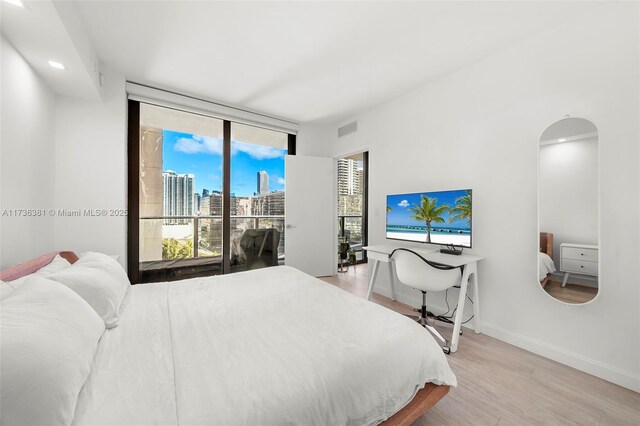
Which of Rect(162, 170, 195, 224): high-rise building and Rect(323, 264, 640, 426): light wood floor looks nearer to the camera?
Rect(323, 264, 640, 426): light wood floor

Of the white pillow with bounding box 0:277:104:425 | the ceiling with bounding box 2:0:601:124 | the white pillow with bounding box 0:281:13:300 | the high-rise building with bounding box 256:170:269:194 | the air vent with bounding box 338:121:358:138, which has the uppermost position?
the ceiling with bounding box 2:0:601:124

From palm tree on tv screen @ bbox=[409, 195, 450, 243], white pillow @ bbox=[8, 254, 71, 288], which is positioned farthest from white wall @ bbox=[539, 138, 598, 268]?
white pillow @ bbox=[8, 254, 71, 288]

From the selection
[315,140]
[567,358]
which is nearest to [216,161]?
[315,140]

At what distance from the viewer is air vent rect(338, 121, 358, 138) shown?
4003 millimetres

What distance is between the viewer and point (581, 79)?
194 centimetres

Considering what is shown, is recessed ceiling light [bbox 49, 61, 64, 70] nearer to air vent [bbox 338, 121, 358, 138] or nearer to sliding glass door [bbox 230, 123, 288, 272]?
sliding glass door [bbox 230, 123, 288, 272]

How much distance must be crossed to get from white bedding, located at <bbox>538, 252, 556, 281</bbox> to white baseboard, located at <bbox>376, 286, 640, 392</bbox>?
1.84 feet

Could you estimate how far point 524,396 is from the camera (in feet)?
5.32

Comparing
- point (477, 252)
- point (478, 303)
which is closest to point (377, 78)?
point (477, 252)

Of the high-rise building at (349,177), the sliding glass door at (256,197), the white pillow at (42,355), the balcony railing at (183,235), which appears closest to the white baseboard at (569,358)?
the white pillow at (42,355)

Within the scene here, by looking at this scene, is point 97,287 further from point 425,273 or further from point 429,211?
point 429,211

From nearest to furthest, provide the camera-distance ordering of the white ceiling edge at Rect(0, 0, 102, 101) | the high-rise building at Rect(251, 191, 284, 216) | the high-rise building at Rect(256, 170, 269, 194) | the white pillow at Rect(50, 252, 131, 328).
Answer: the white pillow at Rect(50, 252, 131, 328) < the white ceiling edge at Rect(0, 0, 102, 101) < the high-rise building at Rect(251, 191, 284, 216) < the high-rise building at Rect(256, 170, 269, 194)

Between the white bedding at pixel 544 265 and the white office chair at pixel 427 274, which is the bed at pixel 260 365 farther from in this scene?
the white bedding at pixel 544 265

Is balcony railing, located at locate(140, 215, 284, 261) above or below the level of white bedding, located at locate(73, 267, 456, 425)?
above
